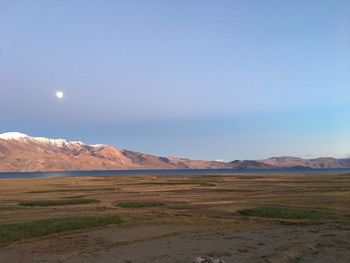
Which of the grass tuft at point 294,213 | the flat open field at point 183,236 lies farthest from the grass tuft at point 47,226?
the grass tuft at point 294,213

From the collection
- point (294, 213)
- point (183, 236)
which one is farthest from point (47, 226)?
point (294, 213)

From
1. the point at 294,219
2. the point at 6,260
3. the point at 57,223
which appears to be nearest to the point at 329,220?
the point at 294,219

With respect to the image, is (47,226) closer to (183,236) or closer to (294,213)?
(183,236)

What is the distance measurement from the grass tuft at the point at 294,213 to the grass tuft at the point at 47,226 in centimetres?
1064

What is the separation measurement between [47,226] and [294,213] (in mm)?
17686

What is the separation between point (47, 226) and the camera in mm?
27719

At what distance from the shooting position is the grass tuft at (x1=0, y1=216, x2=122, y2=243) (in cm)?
2514

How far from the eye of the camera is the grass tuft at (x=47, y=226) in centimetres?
2514

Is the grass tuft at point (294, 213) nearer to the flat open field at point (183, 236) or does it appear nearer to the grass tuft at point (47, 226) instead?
the flat open field at point (183, 236)

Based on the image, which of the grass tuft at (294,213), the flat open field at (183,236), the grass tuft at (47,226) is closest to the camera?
the flat open field at (183,236)

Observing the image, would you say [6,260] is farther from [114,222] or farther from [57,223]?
[114,222]

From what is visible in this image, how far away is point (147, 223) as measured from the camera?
30141 mm

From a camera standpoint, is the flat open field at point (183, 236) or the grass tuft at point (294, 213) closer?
the flat open field at point (183, 236)

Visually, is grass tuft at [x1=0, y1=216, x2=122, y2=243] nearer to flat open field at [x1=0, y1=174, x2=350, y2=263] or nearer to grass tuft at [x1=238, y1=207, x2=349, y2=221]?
flat open field at [x1=0, y1=174, x2=350, y2=263]
